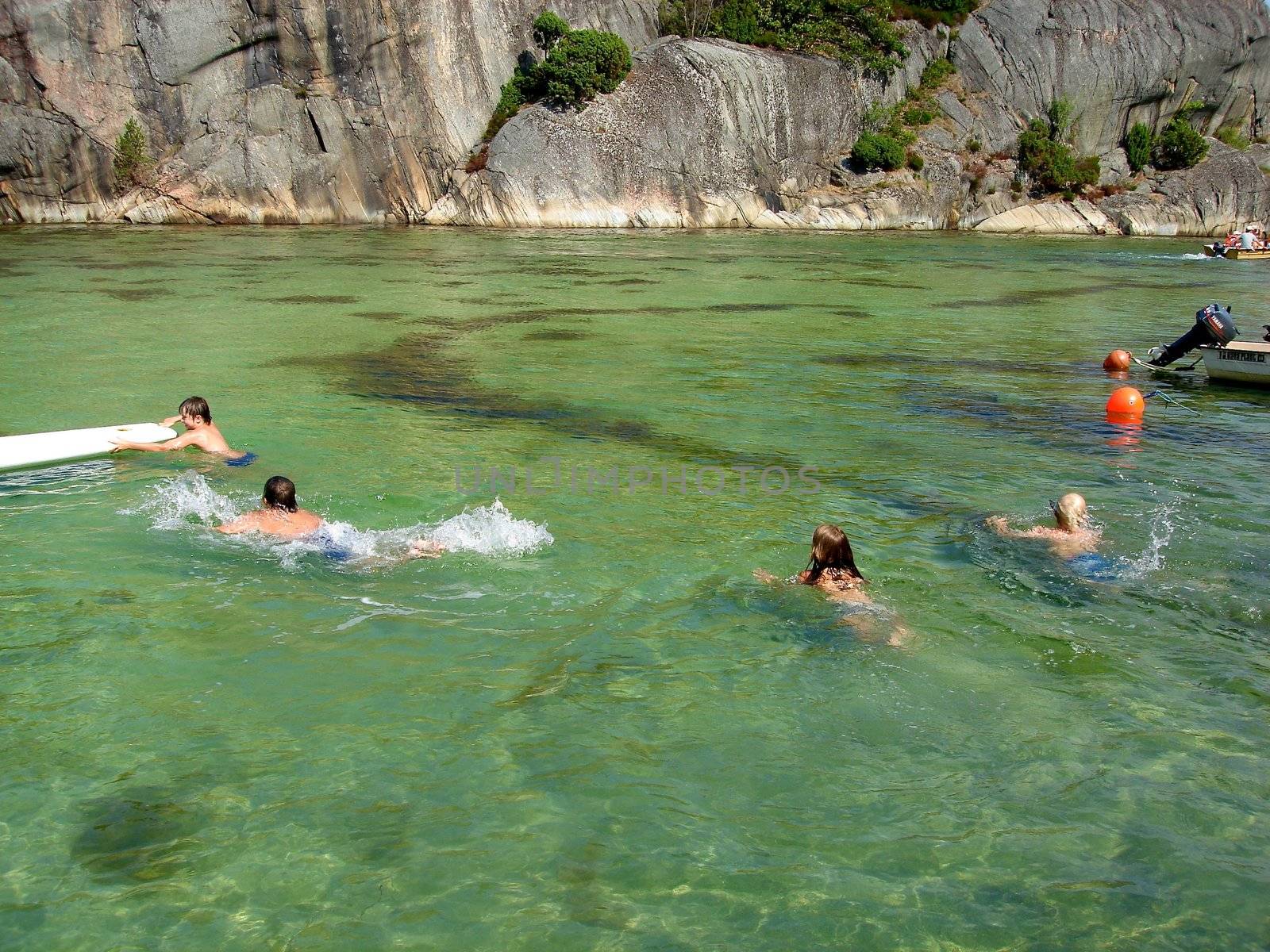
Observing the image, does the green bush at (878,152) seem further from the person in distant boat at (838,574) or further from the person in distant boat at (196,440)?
the person in distant boat at (838,574)

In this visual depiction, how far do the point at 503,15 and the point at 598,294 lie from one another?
28667 millimetres

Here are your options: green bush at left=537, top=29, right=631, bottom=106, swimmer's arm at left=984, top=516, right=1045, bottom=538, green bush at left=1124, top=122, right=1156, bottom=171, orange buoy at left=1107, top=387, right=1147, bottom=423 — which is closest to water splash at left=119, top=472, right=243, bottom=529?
swimmer's arm at left=984, top=516, right=1045, bottom=538

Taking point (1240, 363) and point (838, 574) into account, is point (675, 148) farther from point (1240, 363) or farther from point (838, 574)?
point (838, 574)

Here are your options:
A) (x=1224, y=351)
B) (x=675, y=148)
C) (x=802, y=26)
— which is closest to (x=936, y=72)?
(x=802, y=26)

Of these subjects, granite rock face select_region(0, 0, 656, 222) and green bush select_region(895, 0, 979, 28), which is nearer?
granite rock face select_region(0, 0, 656, 222)

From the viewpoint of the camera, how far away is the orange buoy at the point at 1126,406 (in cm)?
1356

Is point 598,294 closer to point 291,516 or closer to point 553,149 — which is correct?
point 291,516

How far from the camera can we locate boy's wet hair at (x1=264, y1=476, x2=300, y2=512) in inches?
335

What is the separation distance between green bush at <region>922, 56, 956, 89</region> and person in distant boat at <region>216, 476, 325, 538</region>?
5324cm

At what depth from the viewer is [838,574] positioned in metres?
7.62

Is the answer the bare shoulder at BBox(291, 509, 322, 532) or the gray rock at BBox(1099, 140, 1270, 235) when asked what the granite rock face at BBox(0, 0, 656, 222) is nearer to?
the gray rock at BBox(1099, 140, 1270, 235)

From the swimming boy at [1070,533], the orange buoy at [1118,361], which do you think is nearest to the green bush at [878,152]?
the orange buoy at [1118,361]

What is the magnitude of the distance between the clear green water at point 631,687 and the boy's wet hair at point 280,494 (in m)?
0.39

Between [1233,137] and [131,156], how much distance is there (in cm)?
5425
